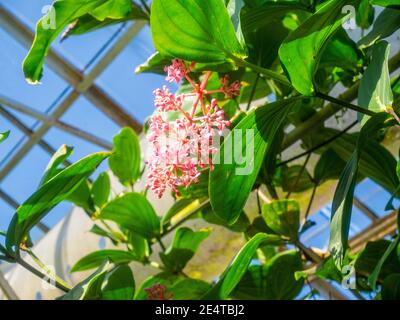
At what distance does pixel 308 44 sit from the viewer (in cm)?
41

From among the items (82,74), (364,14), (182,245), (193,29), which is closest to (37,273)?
(182,245)

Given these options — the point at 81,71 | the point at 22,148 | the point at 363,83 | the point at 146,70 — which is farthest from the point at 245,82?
the point at 22,148

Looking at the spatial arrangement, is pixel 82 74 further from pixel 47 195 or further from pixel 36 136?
pixel 47 195

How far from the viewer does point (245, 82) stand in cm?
67

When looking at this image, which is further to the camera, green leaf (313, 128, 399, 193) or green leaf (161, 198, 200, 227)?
green leaf (161, 198, 200, 227)

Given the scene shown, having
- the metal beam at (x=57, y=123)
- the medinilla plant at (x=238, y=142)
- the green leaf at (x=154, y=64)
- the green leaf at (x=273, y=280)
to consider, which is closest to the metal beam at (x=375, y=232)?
the metal beam at (x=57, y=123)

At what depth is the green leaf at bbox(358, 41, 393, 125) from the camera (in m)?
0.42

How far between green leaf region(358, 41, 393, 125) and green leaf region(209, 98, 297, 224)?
55mm

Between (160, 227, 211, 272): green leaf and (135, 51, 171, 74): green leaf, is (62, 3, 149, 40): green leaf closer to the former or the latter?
(135, 51, 171, 74): green leaf

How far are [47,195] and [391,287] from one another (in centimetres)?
32

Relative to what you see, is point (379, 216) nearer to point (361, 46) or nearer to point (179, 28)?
point (361, 46)

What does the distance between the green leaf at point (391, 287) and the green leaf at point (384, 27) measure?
0.21 meters

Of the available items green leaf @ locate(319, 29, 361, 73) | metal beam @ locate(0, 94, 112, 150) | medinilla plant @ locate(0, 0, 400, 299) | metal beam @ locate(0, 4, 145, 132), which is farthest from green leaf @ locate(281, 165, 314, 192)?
metal beam @ locate(0, 4, 145, 132)
